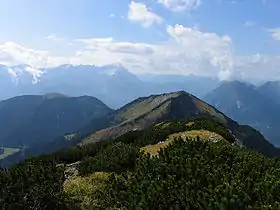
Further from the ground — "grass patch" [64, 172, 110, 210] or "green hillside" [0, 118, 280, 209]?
"green hillside" [0, 118, 280, 209]

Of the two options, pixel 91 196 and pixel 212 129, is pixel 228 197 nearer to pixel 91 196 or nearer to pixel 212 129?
pixel 91 196

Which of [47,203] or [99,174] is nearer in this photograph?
[47,203]

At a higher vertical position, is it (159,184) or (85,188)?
(159,184)

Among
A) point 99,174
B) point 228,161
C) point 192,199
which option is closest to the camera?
point 192,199

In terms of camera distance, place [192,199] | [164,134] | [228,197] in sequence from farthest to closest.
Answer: [164,134] < [192,199] < [228,197]

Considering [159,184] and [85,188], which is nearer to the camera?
[159,184]

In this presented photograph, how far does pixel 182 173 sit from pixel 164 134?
2006cm

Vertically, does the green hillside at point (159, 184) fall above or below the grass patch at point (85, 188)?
above

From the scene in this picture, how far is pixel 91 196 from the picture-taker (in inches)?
643

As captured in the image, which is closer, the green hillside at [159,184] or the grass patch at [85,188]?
the green hillside at [159,184]

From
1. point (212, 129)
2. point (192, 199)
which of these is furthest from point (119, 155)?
point (212, 129)

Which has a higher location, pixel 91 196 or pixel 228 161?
pixel 228 161

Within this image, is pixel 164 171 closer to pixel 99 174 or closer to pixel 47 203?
pixel 47 203

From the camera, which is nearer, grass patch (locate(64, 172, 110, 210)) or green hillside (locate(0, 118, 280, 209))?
green hillside (locate(0, 118, 280, 209))
